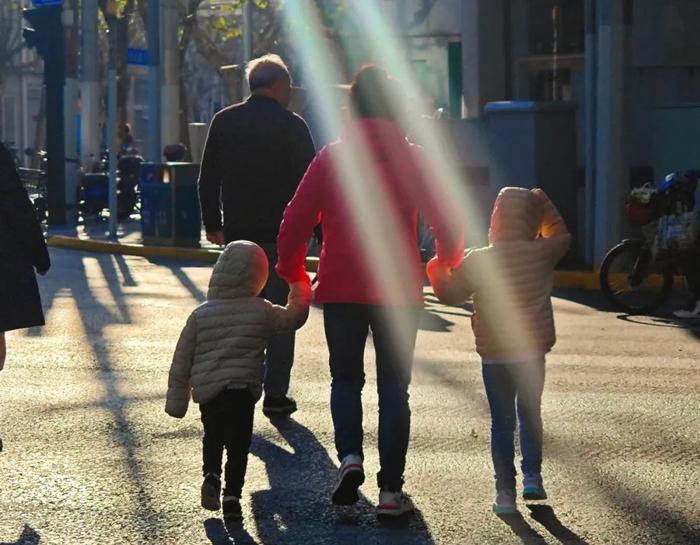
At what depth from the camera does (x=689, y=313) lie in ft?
47.3

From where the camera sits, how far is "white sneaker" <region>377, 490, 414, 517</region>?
6.52 metres

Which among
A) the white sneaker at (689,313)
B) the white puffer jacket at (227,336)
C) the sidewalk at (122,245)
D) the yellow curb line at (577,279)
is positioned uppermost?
the white puffer jacket at (227,336)

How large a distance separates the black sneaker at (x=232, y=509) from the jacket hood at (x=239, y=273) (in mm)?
754

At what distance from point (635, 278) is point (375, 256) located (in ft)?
28.0

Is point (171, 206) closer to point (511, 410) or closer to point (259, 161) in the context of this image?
point (259, 161)

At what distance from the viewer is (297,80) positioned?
4931 centimetres

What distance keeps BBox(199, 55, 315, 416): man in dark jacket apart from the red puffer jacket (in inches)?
82.5

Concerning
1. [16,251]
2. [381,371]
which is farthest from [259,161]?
[381,371]

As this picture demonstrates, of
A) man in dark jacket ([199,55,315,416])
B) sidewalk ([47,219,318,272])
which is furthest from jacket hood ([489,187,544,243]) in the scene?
sidewalk ([47,219,318,272])

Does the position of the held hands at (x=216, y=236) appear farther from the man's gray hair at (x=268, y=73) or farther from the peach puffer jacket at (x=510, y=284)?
the peach puffer jacket at (x=510, y=284)

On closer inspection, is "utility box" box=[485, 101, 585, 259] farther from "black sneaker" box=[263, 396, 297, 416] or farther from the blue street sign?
"black sneaker" box=[263, 396, 297, 416]

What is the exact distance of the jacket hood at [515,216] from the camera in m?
6.68

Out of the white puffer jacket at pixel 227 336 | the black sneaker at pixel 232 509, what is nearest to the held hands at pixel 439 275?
the white puffer jacket at pixel 227 336

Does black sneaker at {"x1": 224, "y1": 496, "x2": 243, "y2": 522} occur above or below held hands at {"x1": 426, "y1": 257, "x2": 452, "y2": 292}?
below
